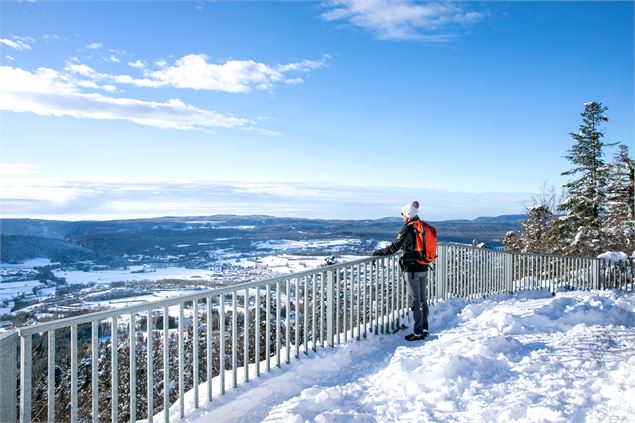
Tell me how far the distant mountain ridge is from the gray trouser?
5539cm

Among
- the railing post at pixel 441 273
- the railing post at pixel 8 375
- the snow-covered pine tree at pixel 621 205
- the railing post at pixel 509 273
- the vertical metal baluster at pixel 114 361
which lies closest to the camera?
the railing post at pixel 8 375

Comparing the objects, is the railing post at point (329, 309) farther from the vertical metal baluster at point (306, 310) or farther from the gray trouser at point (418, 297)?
the gray trouser at point (418, 297)

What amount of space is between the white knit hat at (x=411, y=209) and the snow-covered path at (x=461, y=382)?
69.0 inches

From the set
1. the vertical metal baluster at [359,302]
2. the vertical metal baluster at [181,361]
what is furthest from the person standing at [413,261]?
the vertical metal baluster at [181,361]

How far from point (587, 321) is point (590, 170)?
2858cm

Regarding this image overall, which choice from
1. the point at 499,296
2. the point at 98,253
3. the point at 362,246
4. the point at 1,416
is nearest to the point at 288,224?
the point at 98,253

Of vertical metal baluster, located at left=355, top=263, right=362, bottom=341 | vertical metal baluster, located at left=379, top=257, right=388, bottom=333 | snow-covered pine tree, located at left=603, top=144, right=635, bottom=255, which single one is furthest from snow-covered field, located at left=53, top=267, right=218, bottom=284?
vertical metal baluster, located at left=355, top=263, right=362, bottom=341

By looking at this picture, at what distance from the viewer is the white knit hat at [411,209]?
6629 mm

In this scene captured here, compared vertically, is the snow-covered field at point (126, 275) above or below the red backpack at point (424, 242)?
below

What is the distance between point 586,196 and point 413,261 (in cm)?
2869

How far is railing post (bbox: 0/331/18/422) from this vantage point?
106 inches

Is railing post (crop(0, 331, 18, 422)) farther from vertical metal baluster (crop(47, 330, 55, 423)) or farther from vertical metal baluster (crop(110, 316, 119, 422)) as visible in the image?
vertical metal baluster (crop(110, 316, 119, 422))

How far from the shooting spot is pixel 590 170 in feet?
104

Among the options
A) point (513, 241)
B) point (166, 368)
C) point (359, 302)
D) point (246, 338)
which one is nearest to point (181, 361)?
point (166, 368)
